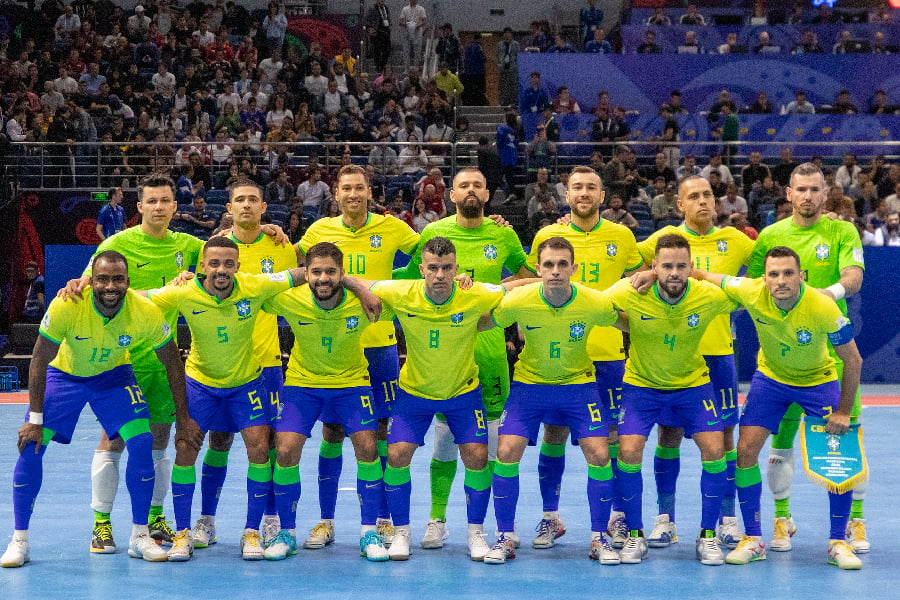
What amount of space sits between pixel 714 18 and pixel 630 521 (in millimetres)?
18431

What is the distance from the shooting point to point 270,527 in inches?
309

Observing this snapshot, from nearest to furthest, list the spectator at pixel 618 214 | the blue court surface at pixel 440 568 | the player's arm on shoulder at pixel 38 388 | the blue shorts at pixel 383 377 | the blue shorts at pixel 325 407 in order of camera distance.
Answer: the blue court surface at pixel 440 568
the player's arm on shoulder at pixel 38 388
the blue shorts at pixel 325 407
the blue shorts at pixel 383 377
the spectator at pixel 618 214

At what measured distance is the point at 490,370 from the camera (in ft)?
27.3

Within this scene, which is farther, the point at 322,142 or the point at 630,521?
the point at 322,142

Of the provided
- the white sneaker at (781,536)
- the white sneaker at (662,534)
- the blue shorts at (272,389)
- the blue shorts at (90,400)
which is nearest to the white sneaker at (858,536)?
the white sneaker at (781,536)

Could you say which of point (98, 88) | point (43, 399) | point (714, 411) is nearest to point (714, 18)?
point (98, 88)

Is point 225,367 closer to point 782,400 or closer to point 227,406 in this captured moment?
point 227,406

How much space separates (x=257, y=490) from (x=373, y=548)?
892 millimetres

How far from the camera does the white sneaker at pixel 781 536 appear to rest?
7.91m

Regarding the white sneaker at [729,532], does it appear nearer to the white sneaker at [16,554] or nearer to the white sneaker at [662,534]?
the white sneaker at [662,534]

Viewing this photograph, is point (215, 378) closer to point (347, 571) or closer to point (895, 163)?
point (347, 571)

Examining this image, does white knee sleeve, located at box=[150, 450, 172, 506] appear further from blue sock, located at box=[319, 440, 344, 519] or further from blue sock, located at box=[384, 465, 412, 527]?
blue sock, located at box=[384, 465, 412, 527]

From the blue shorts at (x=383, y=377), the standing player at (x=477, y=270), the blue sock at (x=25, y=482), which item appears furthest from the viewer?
the blue shorts at (x=383, y=377)

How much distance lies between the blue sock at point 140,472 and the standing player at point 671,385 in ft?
10.6
